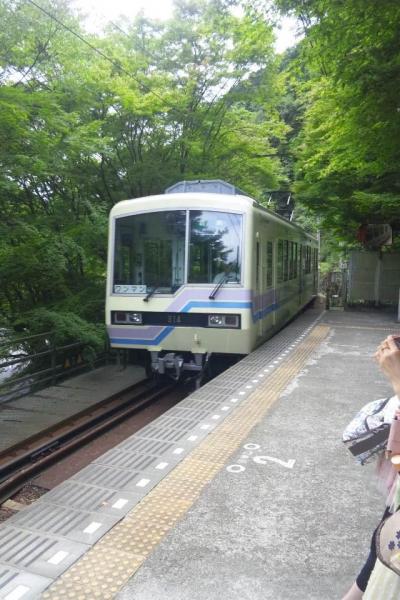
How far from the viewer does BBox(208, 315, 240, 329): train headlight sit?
7.16 meters

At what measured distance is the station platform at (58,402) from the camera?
264 inches

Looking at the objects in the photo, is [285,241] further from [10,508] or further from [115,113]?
[10,508]

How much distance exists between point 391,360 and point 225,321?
5.47 meters

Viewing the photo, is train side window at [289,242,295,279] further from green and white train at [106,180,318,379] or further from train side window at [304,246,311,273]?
green and white train at [106,180,318,379]

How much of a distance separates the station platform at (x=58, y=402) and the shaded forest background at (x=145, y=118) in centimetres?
79

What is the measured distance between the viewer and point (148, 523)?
2.83 m

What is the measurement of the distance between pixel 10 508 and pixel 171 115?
884cm

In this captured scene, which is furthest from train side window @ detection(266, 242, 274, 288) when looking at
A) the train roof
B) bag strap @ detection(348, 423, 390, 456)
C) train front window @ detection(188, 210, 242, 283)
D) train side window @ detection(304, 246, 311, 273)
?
bag strap @ detection(348, 423, 390, 456)

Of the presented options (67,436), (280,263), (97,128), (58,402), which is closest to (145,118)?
(97,128)

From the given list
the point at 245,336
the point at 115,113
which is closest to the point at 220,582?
the point at 245,336

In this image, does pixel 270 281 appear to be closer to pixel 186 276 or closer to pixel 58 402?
pixel 186 276

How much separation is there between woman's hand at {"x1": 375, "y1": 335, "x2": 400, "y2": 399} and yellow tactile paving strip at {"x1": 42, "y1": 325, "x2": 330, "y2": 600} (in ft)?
5.18

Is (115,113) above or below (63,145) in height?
above

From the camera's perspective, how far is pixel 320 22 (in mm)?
5711
